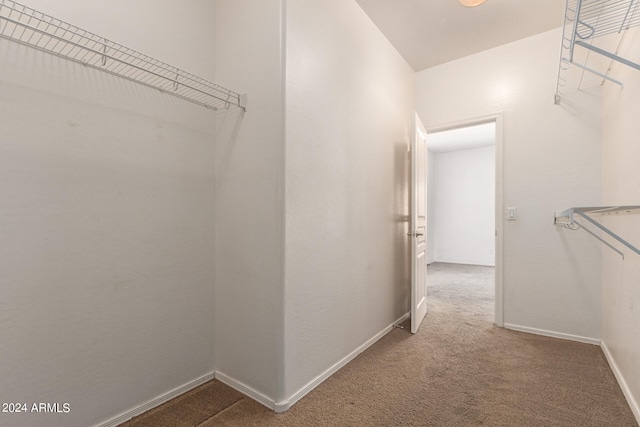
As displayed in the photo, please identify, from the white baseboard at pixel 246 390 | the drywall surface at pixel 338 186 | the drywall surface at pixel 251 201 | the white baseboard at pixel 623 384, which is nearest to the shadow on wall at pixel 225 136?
the drywall surface at pixel 251 201

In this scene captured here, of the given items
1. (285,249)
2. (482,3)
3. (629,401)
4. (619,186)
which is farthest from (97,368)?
(482,3)

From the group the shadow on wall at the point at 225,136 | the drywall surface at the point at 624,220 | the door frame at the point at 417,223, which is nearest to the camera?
the drywall surface at the point at 624,220

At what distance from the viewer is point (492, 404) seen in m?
1.69

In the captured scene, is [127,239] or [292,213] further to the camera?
[292,213]

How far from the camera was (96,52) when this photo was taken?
46.9 inches

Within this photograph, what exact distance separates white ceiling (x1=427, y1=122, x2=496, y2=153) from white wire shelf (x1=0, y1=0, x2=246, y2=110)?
14.5ft

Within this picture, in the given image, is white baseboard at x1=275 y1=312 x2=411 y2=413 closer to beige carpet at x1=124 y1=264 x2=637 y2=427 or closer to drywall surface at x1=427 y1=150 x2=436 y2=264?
beige carpet at x1=124 y1=264 x2=637 y2=427

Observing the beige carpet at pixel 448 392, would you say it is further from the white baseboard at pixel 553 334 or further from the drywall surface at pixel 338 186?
the drywall surface at pixel 338 186

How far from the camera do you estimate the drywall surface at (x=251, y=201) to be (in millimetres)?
1676

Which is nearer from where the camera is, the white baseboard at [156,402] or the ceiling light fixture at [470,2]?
the white baseboard at [156,402]

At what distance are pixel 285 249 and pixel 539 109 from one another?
8.85ft

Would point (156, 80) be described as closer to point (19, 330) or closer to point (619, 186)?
point (19, 330)

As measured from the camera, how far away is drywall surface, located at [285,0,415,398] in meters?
1.75

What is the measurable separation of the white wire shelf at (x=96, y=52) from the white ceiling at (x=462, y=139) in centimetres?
443
